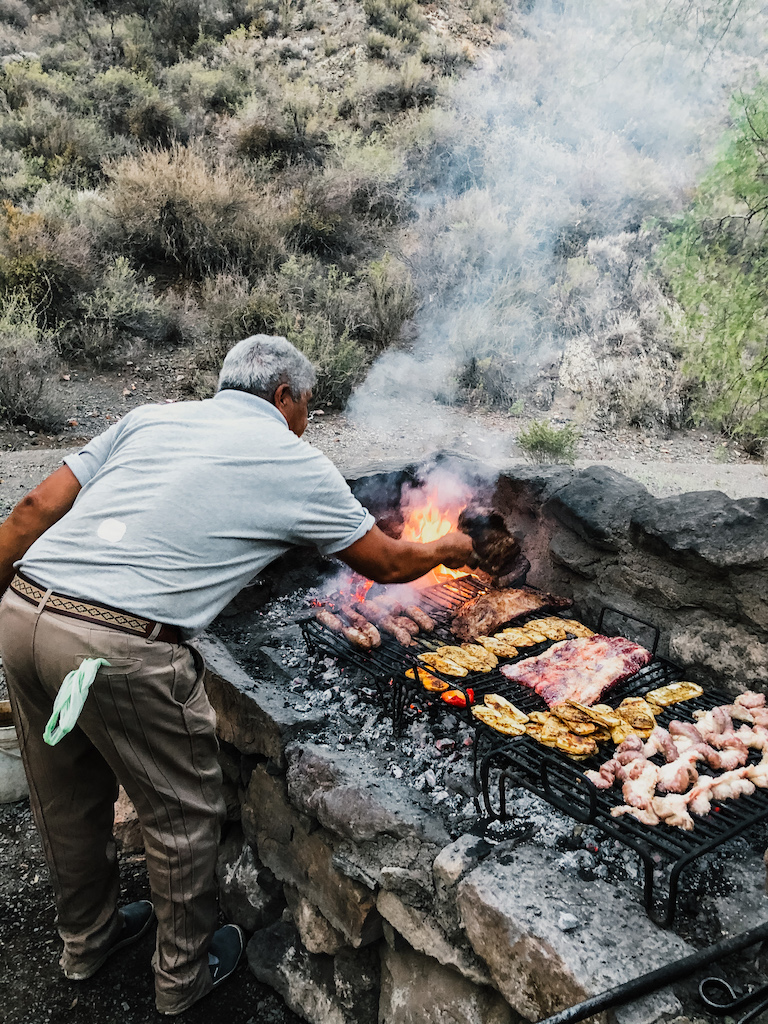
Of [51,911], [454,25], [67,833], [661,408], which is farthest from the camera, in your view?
[454,25]

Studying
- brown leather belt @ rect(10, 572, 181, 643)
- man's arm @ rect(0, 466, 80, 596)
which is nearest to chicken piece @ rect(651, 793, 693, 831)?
brown leather belt @ rect(10, 572, 181, 643)

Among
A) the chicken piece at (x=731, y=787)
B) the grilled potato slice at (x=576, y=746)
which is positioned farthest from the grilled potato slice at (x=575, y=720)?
the chicken piece at (x=731, y=787)

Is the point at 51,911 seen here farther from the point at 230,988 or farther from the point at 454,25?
the point at 454,25

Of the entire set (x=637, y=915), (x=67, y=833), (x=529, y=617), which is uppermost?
(x=637, y=915)

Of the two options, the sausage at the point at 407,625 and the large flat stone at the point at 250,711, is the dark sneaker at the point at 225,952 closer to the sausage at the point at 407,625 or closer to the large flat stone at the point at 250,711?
the large flat stone at the point at 250,711

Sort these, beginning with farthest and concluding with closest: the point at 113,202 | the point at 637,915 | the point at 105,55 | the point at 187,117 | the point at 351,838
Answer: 1. the point at 105,55
2. the point at 187,117
3. the point at 113,202
4. the point at 351,838
5. the point at 637,915

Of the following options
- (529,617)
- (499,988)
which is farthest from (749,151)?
(499,988)

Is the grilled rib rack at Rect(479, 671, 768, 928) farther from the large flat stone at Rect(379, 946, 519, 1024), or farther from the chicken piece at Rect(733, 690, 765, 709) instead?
the large flat stone at Rect(379, 946, 519, 1024)

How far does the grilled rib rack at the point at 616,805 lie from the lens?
208 cm

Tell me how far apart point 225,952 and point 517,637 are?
1.95m

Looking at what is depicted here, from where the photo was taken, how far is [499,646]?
3.55 metres

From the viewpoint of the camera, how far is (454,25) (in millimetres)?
19516

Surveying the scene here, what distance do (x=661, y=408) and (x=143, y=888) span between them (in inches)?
375

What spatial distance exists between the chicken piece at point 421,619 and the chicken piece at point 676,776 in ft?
4.87
